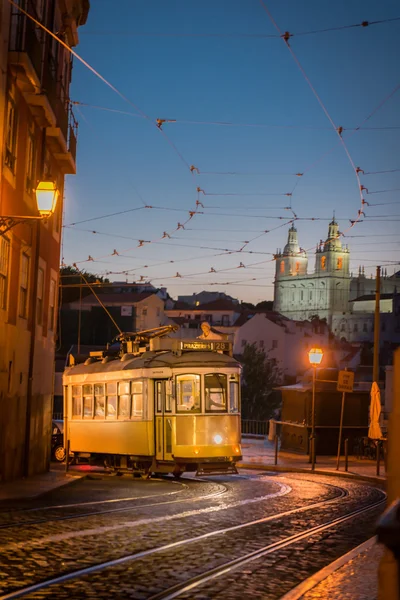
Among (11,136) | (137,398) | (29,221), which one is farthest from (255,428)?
(29,221)

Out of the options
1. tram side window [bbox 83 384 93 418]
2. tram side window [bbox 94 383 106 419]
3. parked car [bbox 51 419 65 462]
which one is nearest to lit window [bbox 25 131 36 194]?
tram side window [bbox 94 383 106 419]

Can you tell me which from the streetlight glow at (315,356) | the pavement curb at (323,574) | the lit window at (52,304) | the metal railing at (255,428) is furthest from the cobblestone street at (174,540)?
the metal railing at (255,428)

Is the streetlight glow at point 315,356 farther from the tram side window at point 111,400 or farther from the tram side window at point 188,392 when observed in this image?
the tram side window at point 188,392

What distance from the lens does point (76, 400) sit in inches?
1041

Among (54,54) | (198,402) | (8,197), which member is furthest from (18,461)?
(54,54)

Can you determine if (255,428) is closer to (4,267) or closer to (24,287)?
(24,287)

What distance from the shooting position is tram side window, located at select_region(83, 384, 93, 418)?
25.1 meters

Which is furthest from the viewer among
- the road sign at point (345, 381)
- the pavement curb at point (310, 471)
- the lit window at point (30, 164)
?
the road sign at point (345, 381)

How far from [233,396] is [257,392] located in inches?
2221

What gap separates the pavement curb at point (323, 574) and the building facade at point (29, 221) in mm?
8185

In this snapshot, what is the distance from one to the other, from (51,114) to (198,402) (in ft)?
23.5

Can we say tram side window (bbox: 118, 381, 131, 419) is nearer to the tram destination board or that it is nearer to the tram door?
the tram door

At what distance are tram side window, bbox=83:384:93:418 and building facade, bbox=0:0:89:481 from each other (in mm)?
1047

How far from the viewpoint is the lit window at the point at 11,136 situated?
735 inches
